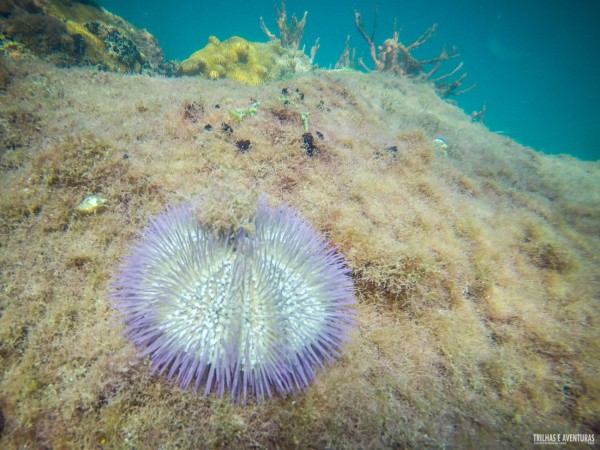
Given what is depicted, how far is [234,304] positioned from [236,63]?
10.3 metres

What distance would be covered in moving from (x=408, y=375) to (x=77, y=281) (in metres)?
3.73

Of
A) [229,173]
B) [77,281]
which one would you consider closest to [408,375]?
[229,173]

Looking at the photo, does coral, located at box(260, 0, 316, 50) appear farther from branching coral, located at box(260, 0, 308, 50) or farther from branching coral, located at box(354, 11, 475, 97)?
branching coral, located at box(354, 11, 475, 97)

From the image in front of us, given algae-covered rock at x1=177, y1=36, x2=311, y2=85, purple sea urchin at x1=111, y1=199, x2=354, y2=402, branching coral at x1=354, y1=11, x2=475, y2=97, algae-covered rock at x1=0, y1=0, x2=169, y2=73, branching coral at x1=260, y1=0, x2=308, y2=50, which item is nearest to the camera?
purple sea urchin at x1=111, y1=199, x2=354, y2=402

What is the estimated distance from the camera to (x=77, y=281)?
3199mm

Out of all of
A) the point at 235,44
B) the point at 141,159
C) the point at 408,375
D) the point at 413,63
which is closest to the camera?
the point at 408,375

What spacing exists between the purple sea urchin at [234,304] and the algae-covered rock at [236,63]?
335 inches

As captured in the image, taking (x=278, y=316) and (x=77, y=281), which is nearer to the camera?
(x=278, y=316)

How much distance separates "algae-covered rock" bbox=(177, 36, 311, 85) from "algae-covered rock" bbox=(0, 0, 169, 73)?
176 cm

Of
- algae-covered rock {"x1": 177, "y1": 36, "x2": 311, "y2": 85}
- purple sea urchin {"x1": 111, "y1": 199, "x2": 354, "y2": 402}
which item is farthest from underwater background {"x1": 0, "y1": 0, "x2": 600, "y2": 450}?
algae-covered rock {"x1": 177, "y1": 36, "x2": 311, "y2": 85}

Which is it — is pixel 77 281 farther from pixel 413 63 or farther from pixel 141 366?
pixel 413 63

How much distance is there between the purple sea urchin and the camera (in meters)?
2.21

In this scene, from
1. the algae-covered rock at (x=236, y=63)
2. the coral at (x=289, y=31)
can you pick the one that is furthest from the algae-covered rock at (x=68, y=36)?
the coral at (x=289, y=31)

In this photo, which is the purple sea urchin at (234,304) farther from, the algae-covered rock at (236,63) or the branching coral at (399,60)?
the branching coral at (399,60)
